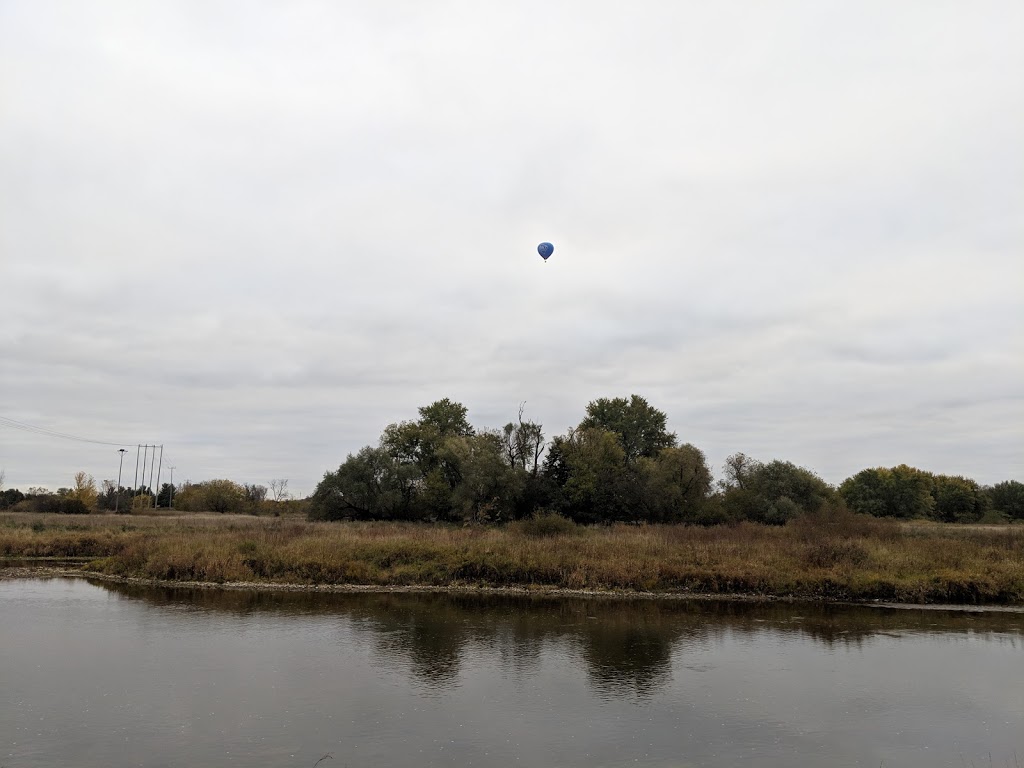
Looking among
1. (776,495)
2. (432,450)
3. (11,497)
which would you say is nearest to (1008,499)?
(776,495)

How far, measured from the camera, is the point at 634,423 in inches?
2584

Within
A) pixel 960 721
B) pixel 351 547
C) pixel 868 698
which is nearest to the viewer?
pixel 960 721

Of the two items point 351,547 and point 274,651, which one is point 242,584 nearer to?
point 351,547

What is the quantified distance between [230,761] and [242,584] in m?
18.8

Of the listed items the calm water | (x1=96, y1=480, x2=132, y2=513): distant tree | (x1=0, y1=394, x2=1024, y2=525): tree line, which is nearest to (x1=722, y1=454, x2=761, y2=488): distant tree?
(x1=0, y1=394, x2=1024, y2=525): tree line

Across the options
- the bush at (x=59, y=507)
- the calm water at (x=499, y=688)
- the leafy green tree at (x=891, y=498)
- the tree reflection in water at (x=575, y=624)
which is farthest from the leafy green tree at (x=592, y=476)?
the bush at (x=59, y=507)

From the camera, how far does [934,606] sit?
902 inches

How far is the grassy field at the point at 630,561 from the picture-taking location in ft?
80.9

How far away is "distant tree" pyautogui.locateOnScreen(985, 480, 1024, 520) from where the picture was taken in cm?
6606

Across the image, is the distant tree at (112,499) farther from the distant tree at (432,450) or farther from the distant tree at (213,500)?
the distant tree at (432,450)

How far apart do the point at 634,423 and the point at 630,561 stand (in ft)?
130

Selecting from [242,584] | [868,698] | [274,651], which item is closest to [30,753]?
[274,651]

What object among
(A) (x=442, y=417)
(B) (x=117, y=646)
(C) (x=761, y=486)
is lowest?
(B) (x=117, y=646)

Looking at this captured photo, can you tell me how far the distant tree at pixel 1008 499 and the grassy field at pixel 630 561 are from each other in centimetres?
4215
